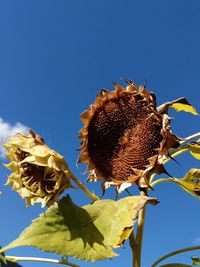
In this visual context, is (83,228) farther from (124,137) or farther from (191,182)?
(191,182)

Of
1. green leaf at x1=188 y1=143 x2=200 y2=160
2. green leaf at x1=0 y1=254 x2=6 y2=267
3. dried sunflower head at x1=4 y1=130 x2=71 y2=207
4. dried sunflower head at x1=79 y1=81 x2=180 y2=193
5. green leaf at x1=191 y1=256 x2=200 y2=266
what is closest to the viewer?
dried sunflower head at x1=4 y1=130 x2=71 y2=207

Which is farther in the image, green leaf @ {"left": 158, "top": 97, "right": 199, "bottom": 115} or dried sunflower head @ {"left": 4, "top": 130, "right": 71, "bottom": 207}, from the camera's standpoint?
green leaf @ {"left": 158, "top": 97, "right": 199, "bottom": 115}

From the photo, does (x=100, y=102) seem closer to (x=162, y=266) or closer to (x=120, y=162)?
(x=120, y=162)

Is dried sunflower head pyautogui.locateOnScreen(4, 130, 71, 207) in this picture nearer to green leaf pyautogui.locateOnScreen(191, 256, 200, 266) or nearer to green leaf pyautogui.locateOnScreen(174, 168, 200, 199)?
green leaf pyautogui.locateOnScreen(174, 168, 200, 199)

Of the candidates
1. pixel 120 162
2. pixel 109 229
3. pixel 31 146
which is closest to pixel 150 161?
pixel 120 162

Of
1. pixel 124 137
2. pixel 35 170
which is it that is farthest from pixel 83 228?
pixel 124 137

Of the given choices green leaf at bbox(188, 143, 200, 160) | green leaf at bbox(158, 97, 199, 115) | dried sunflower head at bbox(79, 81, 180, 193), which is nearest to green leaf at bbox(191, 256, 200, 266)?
green leaf at bbox(188, 143, 200, 160)
